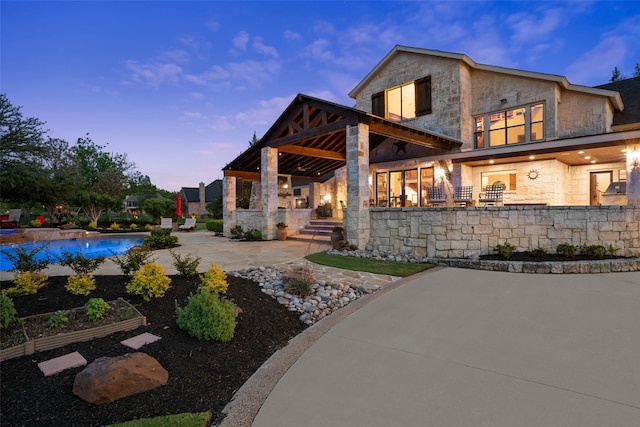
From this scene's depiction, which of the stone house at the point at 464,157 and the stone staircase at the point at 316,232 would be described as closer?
the stone house at the point at 464,157

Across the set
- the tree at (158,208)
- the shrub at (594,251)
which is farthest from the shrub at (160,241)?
the tree at (158,208)

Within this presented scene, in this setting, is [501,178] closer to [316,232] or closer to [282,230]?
[316,232]

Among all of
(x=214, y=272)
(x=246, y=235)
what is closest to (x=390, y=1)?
(x=246, y=235)

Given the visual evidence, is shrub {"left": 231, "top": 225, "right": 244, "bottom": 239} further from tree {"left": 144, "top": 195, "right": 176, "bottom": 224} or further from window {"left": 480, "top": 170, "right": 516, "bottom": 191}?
tree {"left": 144, "top": 195, "right": 176, "bottom": 224}

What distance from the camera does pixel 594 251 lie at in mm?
7293

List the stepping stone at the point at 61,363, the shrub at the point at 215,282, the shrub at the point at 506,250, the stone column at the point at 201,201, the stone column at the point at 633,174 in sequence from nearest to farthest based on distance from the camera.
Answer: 1. the stepping stone at the point at 61,363
2. the shrub at the point at 215,282
3. the shrub at the point at 506,250
4. the stone column at the point at 633,174
5. the stone column at the point at 201,201

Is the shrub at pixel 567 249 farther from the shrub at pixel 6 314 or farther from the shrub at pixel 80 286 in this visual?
the shrub at pixel 6 314

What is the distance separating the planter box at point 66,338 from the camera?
8.70 feet

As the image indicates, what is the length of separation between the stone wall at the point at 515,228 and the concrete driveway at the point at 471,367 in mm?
3173

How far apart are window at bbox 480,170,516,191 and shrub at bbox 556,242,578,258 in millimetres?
6434

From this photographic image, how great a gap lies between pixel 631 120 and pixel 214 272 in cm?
1510

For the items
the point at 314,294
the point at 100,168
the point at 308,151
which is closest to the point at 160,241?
the point at 308,151

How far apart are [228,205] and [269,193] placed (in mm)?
3362

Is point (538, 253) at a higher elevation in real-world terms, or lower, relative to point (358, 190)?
lower
